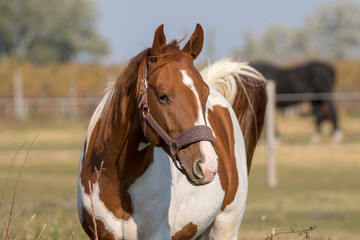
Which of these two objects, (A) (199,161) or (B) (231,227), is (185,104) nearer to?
(A) (199,161)

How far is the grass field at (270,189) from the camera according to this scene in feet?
24.2

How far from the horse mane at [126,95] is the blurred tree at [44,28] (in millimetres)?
52658

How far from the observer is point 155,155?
3.53 metres

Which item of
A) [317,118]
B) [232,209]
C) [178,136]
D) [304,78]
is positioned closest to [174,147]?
[178,136]

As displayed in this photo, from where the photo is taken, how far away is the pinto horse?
301cm

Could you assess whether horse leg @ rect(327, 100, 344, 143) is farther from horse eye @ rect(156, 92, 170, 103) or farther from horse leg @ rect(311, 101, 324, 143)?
horse eye @ rect(156, 92, 170, 103)

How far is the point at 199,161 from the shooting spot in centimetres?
292

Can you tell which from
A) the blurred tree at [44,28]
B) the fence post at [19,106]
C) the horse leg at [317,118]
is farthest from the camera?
the blurred tree at [44,28]

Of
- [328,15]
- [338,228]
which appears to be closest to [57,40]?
[328,15]

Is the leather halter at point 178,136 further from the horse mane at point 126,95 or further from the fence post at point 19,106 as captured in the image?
→ the fence post at point 19,106

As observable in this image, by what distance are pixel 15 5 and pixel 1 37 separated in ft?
10.4

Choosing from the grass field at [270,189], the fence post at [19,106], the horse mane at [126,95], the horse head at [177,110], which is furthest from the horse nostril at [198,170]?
the fence post at [19,106]

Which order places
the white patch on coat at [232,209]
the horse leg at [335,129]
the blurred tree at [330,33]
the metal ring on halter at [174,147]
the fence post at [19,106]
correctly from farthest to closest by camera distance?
the blurred tree at [330,33] → the fence post at [19,106] → the horse leg at [335,129] → the white patch on coat at [232,209] → the metal ring on halter at [174,147]

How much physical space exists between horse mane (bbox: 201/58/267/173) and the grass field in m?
0.83
